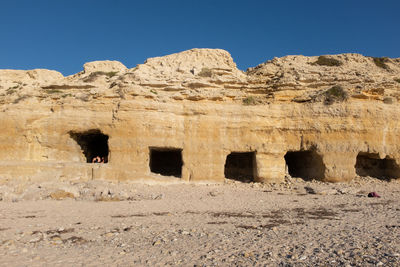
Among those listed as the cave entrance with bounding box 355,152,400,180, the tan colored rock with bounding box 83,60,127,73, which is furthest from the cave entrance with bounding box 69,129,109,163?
the cave entrance with bounding box 355,152,400,180

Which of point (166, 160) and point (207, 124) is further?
point (166, 160)

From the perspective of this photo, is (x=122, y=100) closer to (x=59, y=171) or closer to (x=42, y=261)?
(x=59, y=171)

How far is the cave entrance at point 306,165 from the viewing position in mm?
15258

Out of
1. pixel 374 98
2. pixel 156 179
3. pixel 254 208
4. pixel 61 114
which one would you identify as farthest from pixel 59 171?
pixel 374 98

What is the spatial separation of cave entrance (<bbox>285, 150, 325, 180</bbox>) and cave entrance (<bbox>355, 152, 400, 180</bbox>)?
2647 mm

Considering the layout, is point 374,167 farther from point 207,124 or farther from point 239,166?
point 207,124

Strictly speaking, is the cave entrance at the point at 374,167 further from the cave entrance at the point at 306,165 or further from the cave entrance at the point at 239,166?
the cave entrance at the point at 239,166

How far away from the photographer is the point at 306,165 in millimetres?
16547

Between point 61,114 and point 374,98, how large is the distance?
16542mm

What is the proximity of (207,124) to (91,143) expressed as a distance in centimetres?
720

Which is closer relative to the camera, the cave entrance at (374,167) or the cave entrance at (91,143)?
the cave entrance at (91,143)

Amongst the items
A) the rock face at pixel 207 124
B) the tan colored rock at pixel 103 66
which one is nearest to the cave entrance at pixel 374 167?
the rock face at pixel 207 124

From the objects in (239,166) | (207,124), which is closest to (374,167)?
(239,166)

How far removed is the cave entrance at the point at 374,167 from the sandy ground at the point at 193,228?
4.45 m
